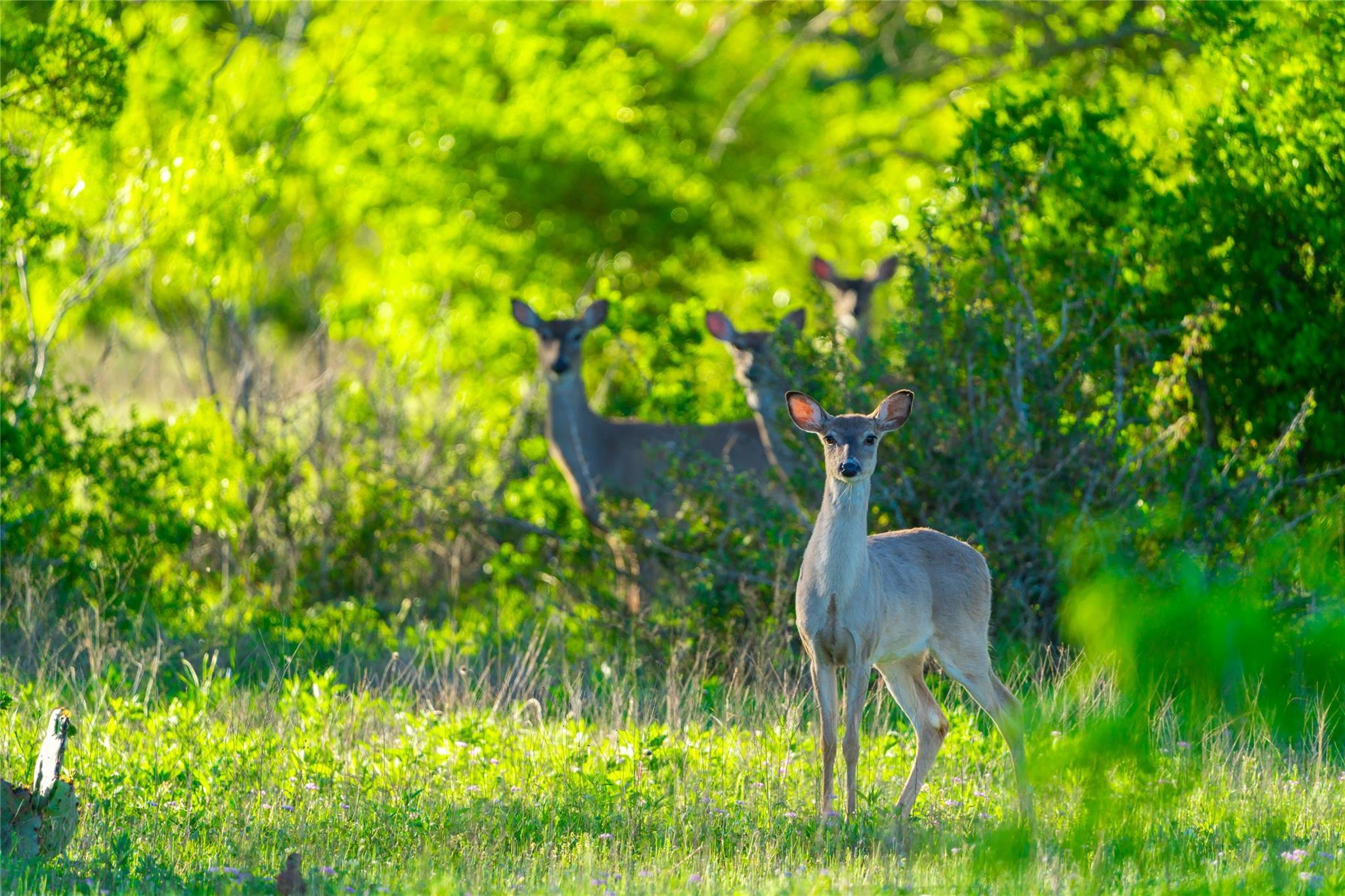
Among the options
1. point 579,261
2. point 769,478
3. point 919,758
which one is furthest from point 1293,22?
point 579,261

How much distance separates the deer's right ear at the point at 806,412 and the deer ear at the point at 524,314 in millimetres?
5378

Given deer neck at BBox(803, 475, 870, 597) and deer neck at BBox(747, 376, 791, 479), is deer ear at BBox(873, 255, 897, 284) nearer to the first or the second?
deer neck at BBox(747, 376, 791, 479)

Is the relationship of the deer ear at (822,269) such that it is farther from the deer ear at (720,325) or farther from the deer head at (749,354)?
the deer ear at (720,325)

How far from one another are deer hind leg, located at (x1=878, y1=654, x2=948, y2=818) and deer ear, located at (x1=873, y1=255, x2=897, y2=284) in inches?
328

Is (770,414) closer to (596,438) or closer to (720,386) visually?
(596,438)

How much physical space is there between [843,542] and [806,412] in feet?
2.00

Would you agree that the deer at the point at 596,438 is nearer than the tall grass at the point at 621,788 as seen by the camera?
No

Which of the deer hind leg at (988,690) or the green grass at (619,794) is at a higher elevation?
the deer hind leg at (988,690)

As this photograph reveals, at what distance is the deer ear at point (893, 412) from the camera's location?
6281 millimetres

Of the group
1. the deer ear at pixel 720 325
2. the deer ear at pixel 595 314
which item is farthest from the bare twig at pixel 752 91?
the deer ear at pixel 720 325

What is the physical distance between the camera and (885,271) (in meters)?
15.0

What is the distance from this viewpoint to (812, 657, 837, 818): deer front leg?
5961 mm

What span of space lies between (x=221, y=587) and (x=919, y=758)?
5.50 meters

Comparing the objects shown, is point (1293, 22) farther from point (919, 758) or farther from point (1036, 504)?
point (919, 758)
